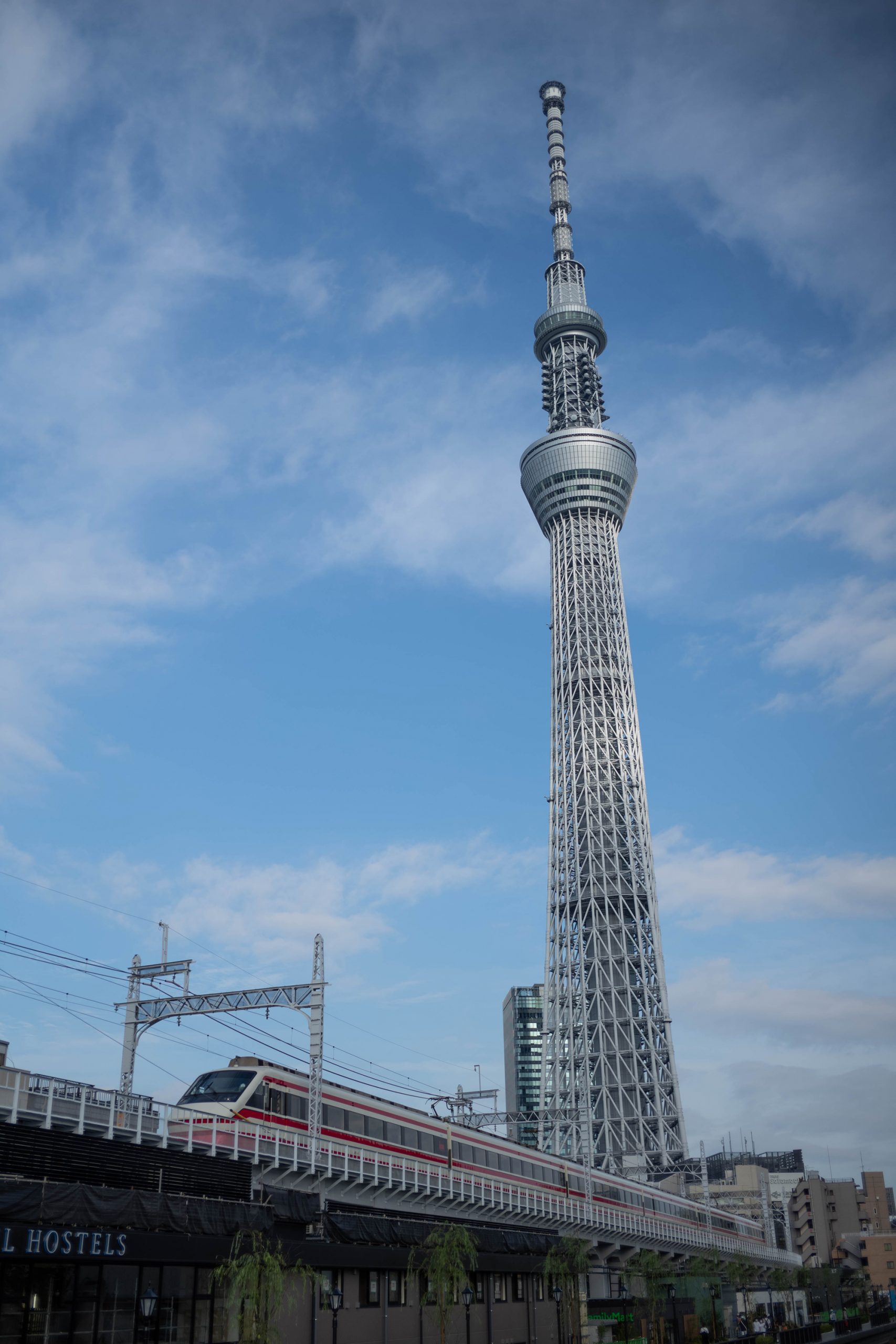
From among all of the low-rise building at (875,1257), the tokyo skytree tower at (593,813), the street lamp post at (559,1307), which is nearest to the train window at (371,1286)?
the street lamp post at (559,1307)

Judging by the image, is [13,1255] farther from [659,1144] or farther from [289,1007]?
[659,1144]

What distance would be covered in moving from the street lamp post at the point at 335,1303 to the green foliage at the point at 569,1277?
1580 cm

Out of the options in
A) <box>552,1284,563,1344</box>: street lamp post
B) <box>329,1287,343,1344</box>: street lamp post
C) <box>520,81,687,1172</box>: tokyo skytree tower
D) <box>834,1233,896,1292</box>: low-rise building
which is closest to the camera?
<box>329,1287,343,1344</box>: street lamp post

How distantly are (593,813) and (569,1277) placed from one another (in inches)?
3229

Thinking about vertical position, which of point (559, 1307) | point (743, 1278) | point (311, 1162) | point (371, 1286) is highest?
point (311, 1162)

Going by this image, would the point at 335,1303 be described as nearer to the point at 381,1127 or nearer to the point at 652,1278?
the point at 381,1127

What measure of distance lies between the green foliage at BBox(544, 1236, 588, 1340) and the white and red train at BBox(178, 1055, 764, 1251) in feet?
17.1

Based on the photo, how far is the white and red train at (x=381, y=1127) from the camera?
1836 inches

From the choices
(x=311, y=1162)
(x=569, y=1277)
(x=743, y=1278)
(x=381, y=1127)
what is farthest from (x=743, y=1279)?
(x=311, y=1162)

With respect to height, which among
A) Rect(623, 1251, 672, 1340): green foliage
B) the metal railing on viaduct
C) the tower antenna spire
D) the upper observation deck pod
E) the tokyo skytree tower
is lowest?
Rect(623, 1251, 672, 1340): green foliage

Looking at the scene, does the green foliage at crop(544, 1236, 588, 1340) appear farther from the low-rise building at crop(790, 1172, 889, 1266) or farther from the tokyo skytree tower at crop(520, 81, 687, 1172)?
the low-rise building at crop(790, 1172, 889, 1266)

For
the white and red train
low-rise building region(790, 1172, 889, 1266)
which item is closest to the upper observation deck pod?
the white and red train

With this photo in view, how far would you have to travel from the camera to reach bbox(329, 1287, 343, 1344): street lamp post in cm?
3750

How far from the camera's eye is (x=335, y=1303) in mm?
37531
